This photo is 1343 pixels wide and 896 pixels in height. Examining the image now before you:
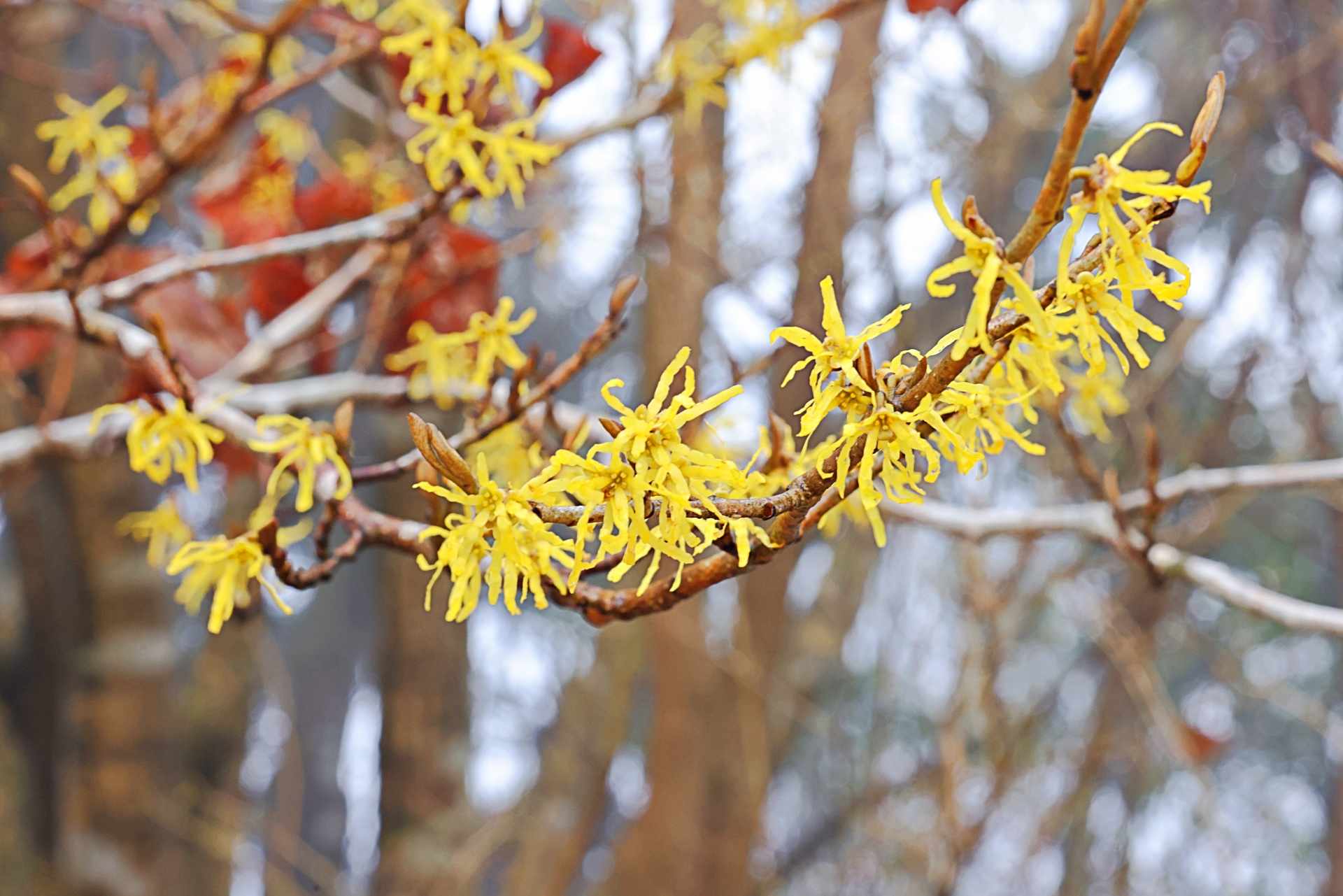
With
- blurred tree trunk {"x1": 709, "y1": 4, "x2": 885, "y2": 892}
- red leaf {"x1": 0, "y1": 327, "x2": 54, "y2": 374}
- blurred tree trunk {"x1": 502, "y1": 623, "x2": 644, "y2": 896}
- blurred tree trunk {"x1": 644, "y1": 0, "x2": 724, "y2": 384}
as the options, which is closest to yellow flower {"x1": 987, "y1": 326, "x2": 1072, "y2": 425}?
blurred tree trunk {"x1": 709, "y1": 4, "x2": 885, "y2": 892}

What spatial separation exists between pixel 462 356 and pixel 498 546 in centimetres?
42

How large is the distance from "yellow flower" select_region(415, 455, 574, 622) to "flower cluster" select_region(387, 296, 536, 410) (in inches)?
9.5

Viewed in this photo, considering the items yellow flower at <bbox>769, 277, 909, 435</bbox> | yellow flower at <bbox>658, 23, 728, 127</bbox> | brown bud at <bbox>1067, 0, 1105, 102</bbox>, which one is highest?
brown bud at <bbox>1067, 0, 1105, 102</bbox>

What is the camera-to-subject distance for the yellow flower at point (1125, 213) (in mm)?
284

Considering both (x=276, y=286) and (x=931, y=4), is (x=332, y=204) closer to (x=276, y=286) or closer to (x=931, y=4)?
(x=276, y=286)

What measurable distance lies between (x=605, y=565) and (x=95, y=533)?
161 centimetres

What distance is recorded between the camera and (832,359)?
33 cm

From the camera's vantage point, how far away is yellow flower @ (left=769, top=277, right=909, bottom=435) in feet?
1.02

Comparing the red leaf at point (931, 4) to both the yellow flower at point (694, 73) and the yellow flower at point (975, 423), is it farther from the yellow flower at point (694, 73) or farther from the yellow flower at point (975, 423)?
the yellow flower at point (975, 423)

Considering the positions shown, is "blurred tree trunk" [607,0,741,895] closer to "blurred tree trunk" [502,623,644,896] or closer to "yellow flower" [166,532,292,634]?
"blurred tree trunk" [502,623,644,896]

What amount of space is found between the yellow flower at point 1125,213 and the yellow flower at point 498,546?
0.67 feet

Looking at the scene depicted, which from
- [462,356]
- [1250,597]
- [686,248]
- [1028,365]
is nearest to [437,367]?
[462,356]

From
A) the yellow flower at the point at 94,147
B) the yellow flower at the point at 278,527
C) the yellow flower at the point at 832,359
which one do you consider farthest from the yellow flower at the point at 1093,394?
the yellow flower at the point at 94,147

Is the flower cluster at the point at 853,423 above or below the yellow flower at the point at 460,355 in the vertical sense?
above
